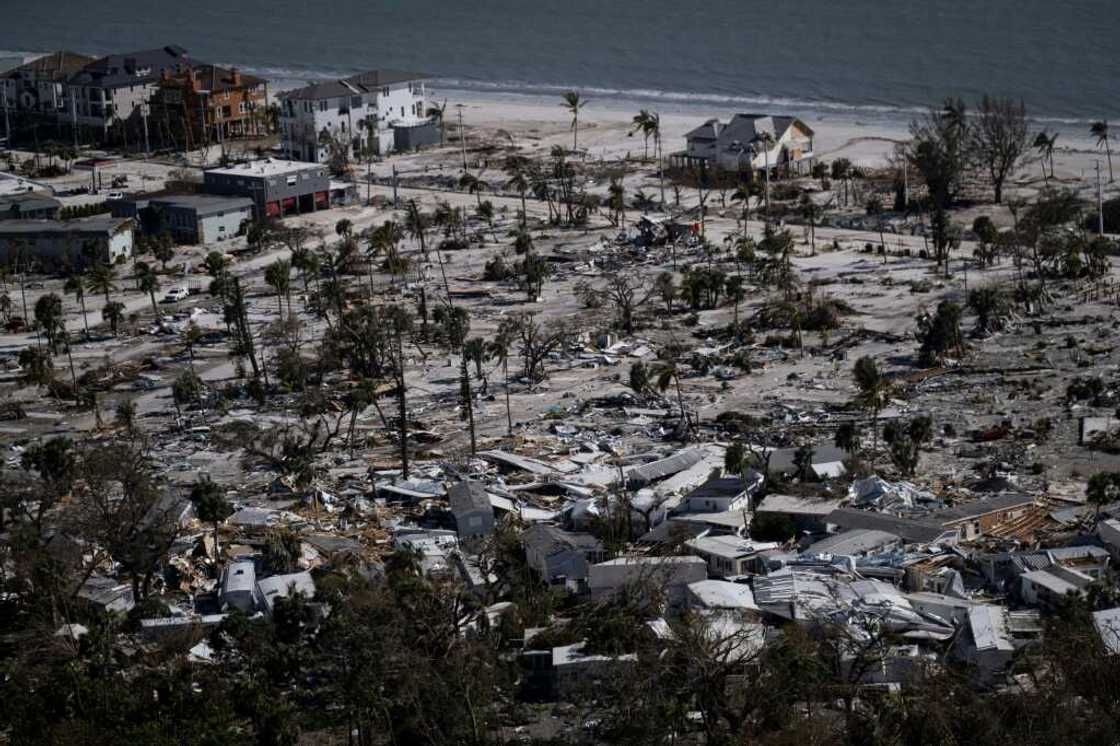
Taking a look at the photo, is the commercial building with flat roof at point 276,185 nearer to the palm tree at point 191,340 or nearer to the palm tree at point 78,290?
the palm tree at point 78,290

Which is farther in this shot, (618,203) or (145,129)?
(145,129)

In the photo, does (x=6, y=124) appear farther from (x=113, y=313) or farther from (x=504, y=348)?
(x=504, y=348)

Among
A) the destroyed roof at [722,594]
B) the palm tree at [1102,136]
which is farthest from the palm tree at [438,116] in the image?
the destroyed roof at [722,594]

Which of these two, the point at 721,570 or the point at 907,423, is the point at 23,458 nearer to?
the point at 721,570

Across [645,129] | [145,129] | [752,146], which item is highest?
[145,129]

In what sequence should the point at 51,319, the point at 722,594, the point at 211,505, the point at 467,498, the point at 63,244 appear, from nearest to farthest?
the point at 722,594, the point at 211,505, the point at 467,498, the point at 51,319, the point at 63,244

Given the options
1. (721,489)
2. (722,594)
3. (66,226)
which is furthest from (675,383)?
(66,226)

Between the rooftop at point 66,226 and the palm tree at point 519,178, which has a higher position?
the palm tree at point 519,178
